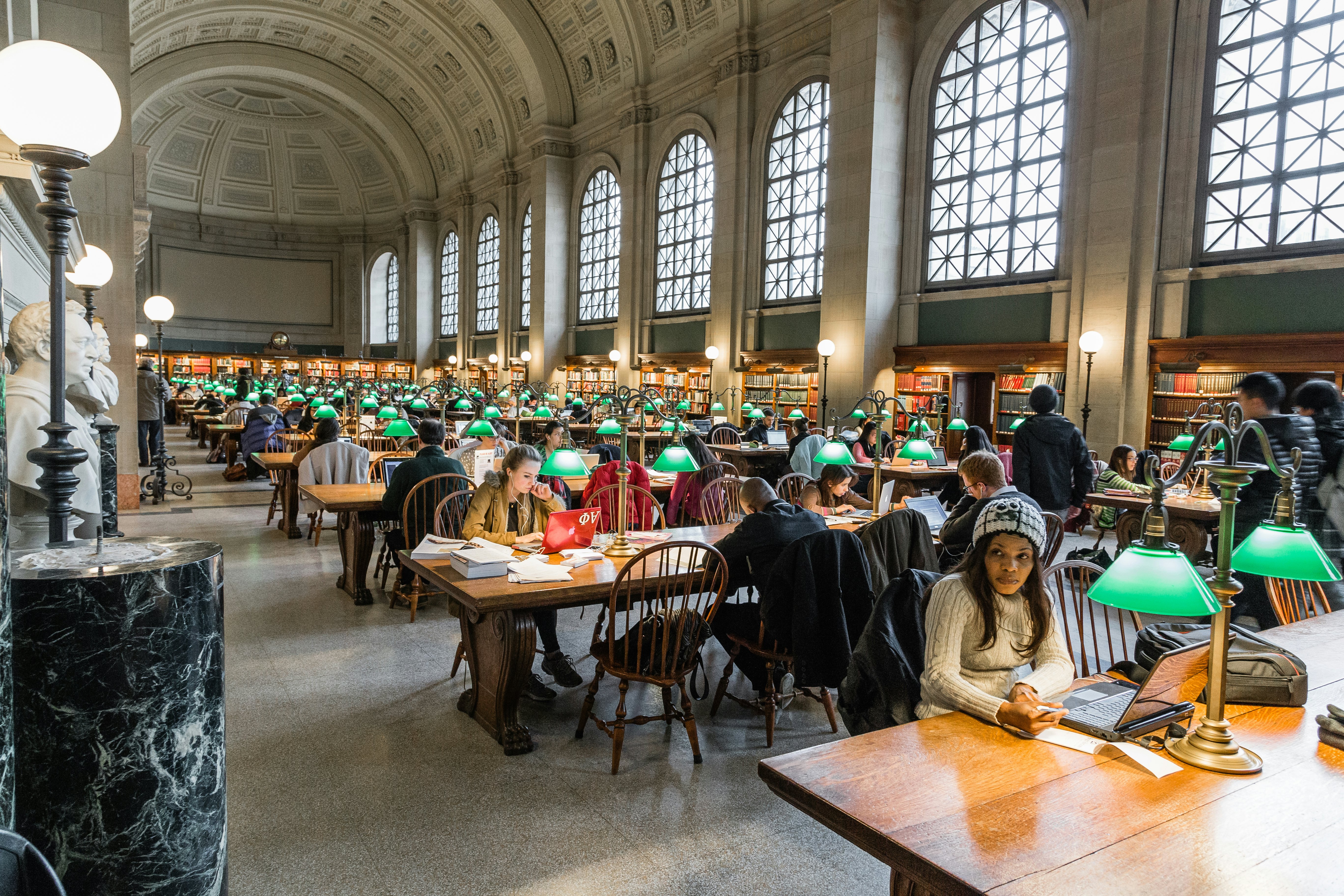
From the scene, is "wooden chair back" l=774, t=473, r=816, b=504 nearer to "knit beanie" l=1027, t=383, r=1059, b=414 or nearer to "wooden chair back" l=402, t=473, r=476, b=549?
"knit beanie" l=1027, t=383, r=1059, b=414

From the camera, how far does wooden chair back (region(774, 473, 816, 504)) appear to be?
6.16 metres

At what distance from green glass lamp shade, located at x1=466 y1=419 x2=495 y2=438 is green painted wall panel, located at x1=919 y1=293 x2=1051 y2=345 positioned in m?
8.16

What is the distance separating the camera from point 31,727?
5.90 ft

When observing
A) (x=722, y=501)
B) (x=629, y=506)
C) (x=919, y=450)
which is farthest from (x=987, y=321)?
(x=629, y=506)

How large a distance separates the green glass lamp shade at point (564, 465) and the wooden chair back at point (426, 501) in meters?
1.61

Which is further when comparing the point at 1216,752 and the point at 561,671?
the point at 561,671

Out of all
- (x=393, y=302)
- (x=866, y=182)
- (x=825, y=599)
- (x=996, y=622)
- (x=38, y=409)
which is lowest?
(x=825, y=599)

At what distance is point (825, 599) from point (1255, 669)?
1.58 meters

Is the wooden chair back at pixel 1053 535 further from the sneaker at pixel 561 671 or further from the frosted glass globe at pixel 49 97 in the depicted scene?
the frosted glass globe at pixel 49 97

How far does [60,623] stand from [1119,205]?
11413 millimetres

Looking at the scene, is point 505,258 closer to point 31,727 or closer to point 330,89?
point 330,89

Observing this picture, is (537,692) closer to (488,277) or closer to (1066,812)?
(1066,812)

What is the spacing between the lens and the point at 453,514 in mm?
5492

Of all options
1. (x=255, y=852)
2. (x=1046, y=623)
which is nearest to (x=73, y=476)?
(x=255, y=852)
